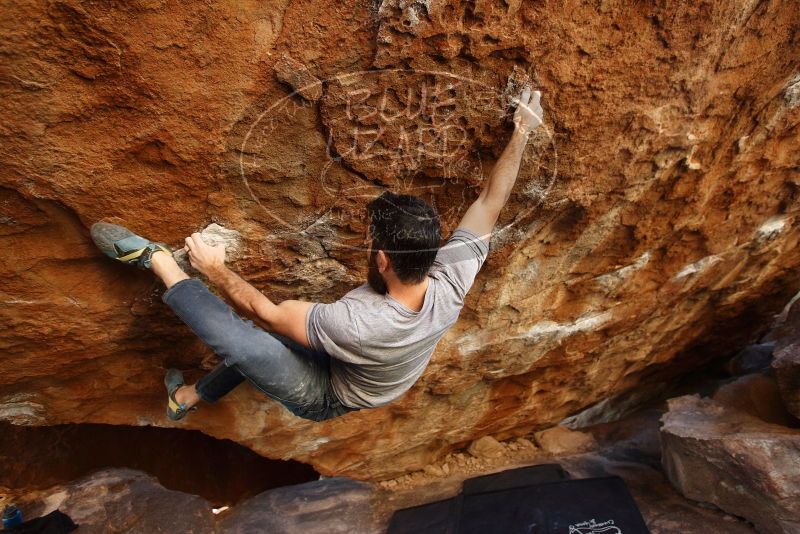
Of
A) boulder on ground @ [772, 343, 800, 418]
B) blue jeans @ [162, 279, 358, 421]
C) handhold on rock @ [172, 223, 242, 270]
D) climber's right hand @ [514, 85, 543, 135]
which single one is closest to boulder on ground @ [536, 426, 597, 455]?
boulder on ground @ [772, 343, 800, 418]

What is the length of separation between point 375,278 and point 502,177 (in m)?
0.66

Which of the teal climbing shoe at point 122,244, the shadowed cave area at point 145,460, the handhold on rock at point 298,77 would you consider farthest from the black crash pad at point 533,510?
the handhold on rock at point 298,77

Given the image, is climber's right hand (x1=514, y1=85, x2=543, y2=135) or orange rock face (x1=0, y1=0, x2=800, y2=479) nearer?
orange rock face (x1=0, y1=0, x2=800, y2=479)

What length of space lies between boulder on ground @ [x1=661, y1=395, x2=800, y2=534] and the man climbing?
234cm

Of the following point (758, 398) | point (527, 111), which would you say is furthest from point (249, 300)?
point (758, 398)

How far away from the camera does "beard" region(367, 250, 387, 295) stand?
162 cm

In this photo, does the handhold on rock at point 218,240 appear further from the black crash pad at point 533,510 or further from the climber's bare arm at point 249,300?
the black crash pad at point 533,510

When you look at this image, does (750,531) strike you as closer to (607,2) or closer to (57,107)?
(607,2)

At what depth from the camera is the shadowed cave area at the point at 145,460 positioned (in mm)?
3064

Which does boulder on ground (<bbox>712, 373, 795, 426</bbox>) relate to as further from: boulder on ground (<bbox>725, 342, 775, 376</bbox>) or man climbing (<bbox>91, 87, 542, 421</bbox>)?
man climbing (<bbox>91, 87, 542, 421</bbox>)

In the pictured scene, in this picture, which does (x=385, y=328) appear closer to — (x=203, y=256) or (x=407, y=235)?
(x=407, y=235)

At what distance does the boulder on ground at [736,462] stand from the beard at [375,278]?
266 centimetres

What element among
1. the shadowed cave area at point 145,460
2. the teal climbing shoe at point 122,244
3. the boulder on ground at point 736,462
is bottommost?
→ the shadowed cave area at point 145,460

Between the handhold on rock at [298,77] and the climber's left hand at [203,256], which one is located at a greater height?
the handhold on rock at [298,77]
